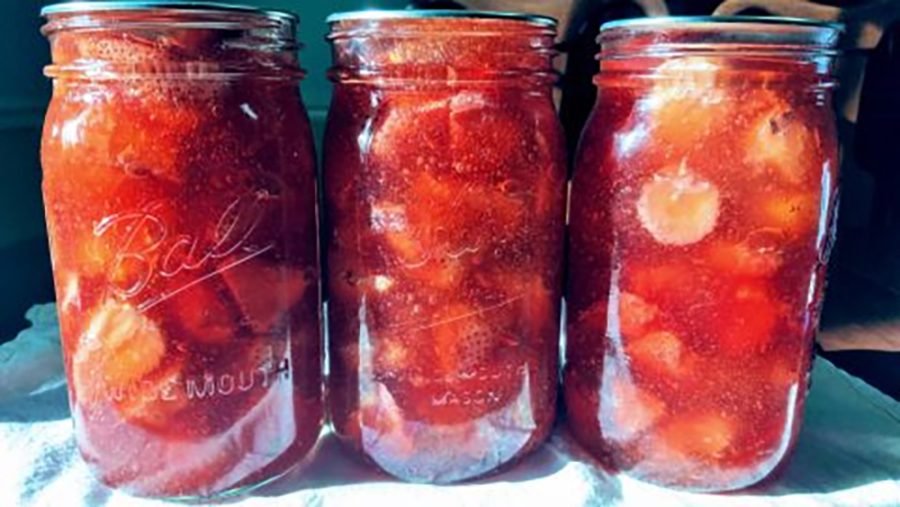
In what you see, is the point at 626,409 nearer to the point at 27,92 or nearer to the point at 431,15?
the point at 431,15

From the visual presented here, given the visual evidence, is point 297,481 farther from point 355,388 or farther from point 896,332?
point 896,332

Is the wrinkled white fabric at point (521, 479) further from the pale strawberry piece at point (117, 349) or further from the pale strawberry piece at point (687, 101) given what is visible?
the pale strawberry piece at point (687, 101)

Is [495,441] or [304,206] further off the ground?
[304,206]

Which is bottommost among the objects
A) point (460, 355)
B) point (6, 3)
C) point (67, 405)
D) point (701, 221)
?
point (67, 405)

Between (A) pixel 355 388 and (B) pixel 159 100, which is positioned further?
(A) pixel 355 388

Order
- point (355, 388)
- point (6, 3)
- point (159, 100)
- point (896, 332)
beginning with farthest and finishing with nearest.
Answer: point (6, 3), point (896, 332), point (355, 388), point (159, 100)

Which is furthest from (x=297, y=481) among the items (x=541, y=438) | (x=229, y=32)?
(x=229, y=32)

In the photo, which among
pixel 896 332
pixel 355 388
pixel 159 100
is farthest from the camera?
pixel 896 332
